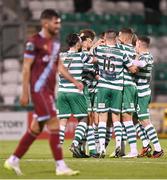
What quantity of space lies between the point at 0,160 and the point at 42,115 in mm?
3122

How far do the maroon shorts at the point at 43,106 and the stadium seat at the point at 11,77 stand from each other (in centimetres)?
1676

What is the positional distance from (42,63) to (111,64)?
3.52 metres

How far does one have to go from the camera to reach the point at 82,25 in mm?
30219

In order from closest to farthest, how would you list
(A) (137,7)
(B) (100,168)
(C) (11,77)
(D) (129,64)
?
(B) (100,168) < (D) (129,64) < (C) (11,77) < (A) (137,7)

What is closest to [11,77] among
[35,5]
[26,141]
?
[35,5]

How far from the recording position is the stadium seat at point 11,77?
2948 cm

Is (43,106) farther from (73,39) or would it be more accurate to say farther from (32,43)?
(73,39)

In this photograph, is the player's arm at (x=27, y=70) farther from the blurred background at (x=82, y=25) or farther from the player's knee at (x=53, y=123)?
the blurred background at (x=82, y=25)

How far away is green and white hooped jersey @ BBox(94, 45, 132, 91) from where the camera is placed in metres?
16.1

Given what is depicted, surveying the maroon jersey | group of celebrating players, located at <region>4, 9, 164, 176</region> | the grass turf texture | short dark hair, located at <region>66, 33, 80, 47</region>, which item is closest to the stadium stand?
group of celebrating players, located at <region>4, 9, 164, 176</region>

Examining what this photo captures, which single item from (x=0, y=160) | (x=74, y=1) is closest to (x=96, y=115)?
(x=0, y=160)

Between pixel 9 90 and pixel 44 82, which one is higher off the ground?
pixel 44 82

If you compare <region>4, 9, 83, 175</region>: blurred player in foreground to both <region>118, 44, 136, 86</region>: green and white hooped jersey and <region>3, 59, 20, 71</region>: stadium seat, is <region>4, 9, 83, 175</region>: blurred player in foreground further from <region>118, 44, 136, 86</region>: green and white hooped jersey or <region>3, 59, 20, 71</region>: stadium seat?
<region>3, 59, 20, 71</region>: stadium seat

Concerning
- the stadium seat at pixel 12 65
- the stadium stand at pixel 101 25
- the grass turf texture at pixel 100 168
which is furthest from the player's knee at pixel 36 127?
the stadium seat at pixel 12 65
